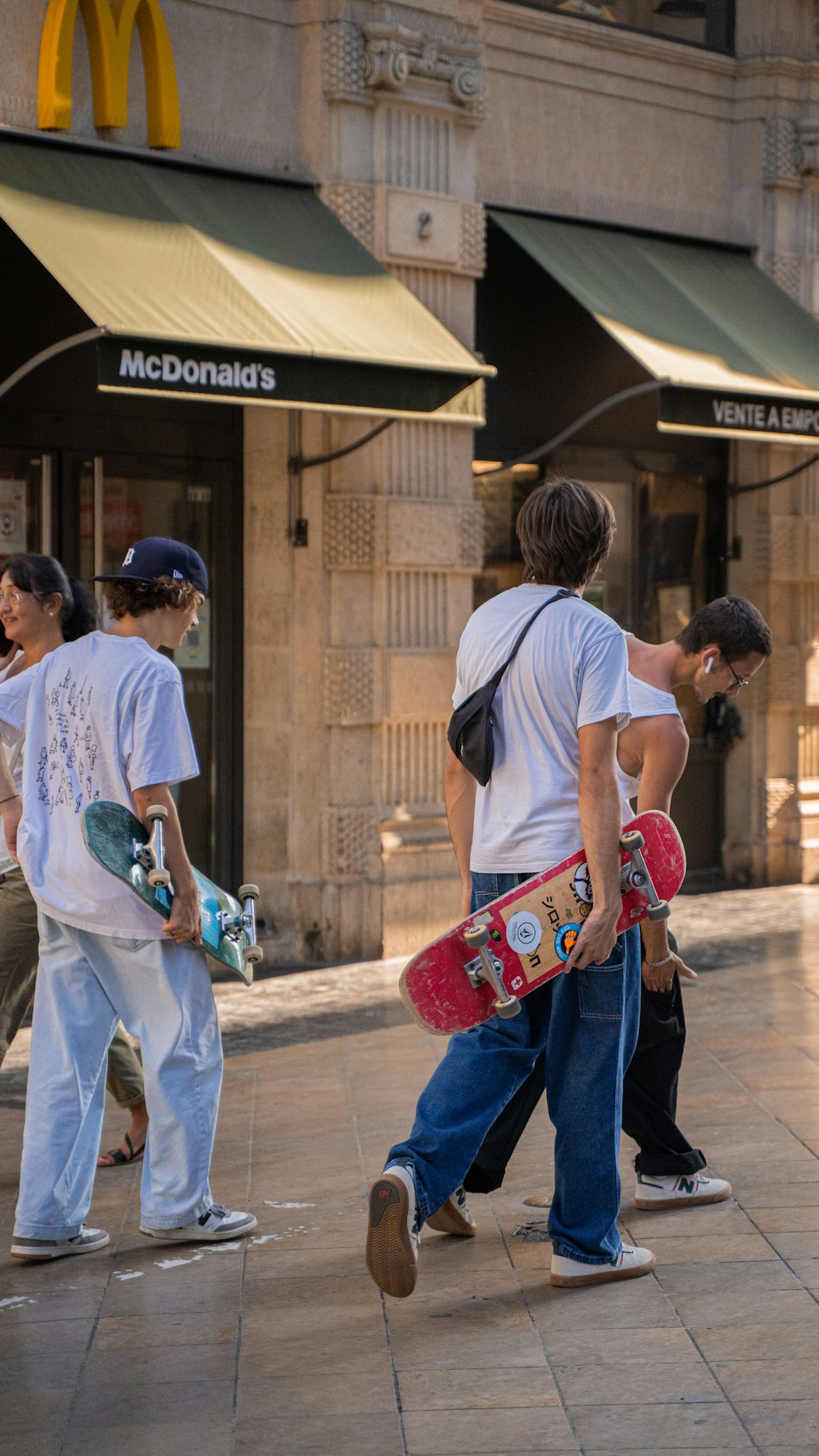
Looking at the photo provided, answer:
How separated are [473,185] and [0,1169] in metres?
5.94

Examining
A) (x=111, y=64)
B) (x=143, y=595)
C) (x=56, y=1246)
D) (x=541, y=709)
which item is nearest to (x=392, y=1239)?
(x=56, y=1246)

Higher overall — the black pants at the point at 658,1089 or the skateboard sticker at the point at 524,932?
the skateboard sticker at the point at 524,932

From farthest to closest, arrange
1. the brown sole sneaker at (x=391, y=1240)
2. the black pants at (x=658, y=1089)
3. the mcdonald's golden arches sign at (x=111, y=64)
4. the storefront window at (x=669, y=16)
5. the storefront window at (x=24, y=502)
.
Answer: the storefront window at (x=669, y=16) → the storefront window at (x=24, y=502) → the mcdonald's golden arches sign at (x=111, y=64) → the black pants at (x=658, y=1089) → the brown sole sneaker at (x=391, y=1240)

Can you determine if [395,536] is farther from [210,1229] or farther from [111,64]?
[210,1229]

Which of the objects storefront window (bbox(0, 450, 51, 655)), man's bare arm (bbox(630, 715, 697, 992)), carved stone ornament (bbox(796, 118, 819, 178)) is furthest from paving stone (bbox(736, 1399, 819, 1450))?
carved stone ornament (bbox(796, 118, 819, 178))

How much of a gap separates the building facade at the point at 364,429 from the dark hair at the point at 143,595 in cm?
326

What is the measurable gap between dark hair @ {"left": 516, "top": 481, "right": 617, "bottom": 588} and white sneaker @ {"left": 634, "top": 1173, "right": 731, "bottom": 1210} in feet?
5.80

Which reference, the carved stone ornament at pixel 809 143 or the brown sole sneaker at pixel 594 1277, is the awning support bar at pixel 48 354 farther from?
the carved stone ornament at pixel 809 143

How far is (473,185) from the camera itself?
941 centimetres

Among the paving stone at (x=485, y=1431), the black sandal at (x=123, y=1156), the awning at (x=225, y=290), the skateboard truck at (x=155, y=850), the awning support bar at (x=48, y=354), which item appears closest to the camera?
the paving stone at (x=485, y=1431)

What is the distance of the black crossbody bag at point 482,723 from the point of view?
420cm

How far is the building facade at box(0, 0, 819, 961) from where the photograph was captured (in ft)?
27.7

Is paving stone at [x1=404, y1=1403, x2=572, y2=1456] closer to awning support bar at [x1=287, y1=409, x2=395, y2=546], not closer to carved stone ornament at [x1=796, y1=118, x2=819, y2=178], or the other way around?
awning support bar at [x1=287, y1=409, x2=395, y2=546]

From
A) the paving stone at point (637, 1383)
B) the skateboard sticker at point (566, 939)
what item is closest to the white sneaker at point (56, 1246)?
the paving stone at point (637, 1383)
